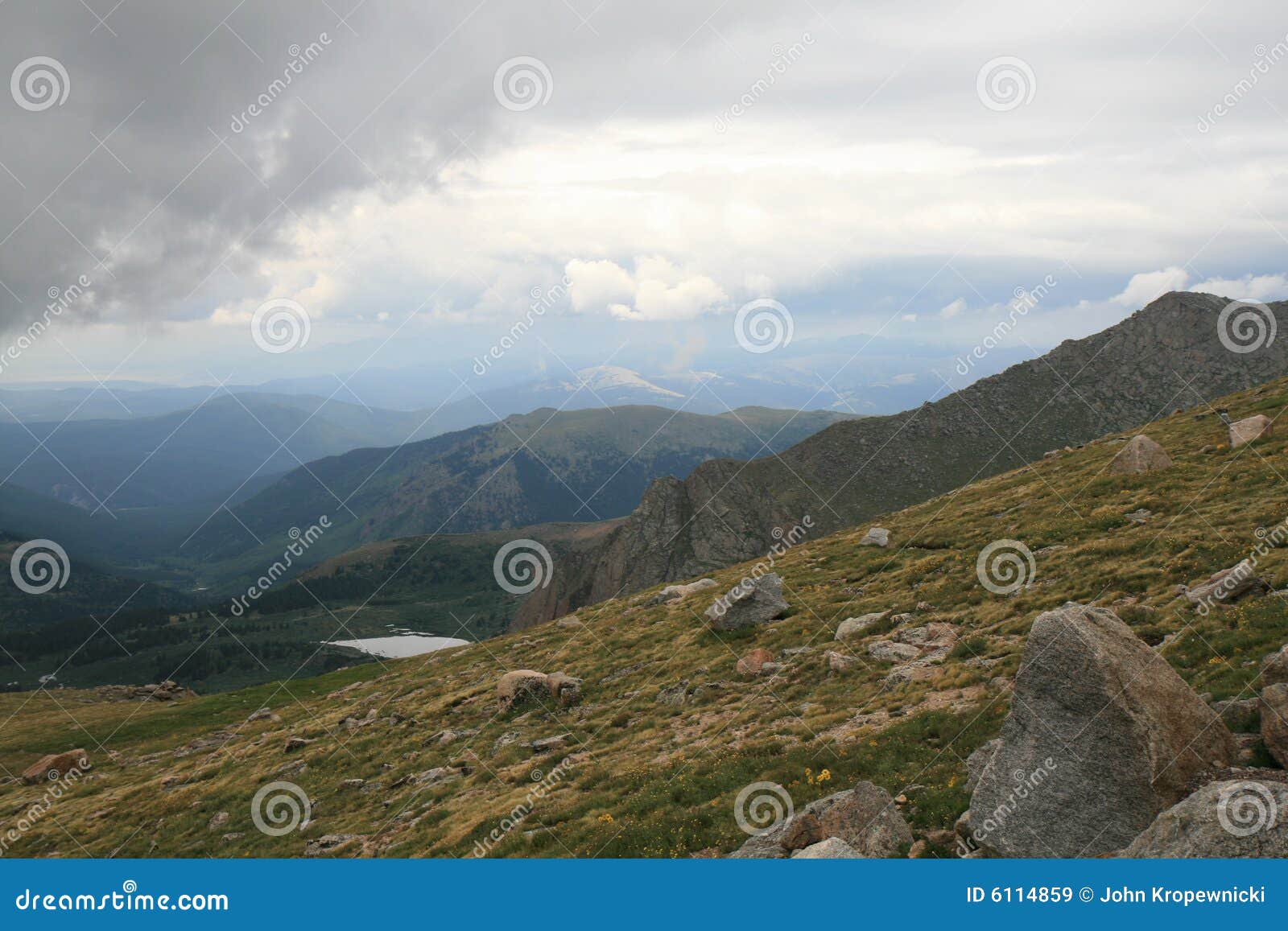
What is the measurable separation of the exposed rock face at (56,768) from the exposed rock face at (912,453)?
73822 millimetres

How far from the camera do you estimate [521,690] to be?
132 feet

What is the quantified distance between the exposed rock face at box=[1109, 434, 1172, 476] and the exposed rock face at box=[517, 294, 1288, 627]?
236 ft

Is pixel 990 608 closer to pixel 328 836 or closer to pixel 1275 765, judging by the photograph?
pixel 1275 765

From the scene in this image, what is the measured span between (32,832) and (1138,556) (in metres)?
66.0

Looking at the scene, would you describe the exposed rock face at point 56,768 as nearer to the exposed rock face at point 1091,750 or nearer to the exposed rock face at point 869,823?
the exposed rock face at point 869,823

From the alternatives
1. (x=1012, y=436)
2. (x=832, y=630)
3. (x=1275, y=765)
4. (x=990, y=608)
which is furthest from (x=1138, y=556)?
(x=1012, y=436)

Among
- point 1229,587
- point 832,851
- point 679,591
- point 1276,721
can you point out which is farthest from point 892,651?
point 679,591

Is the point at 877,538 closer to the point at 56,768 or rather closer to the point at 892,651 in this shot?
the point at 892,651

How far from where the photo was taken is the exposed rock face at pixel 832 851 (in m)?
14.0

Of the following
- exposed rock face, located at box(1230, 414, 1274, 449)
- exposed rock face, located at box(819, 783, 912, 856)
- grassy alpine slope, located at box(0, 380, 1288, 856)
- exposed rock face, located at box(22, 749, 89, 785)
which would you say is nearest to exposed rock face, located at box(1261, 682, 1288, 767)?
grassy alpine slope, located at box(0, 380, 1288, 856)

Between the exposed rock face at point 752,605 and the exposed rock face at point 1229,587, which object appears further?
the exposed rock face at point 752,605

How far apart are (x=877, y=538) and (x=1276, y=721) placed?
122ft

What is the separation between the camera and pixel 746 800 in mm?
20812

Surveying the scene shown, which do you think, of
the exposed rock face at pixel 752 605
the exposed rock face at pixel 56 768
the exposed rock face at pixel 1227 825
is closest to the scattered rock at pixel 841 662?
the exposed rock face at pixel 752 605
